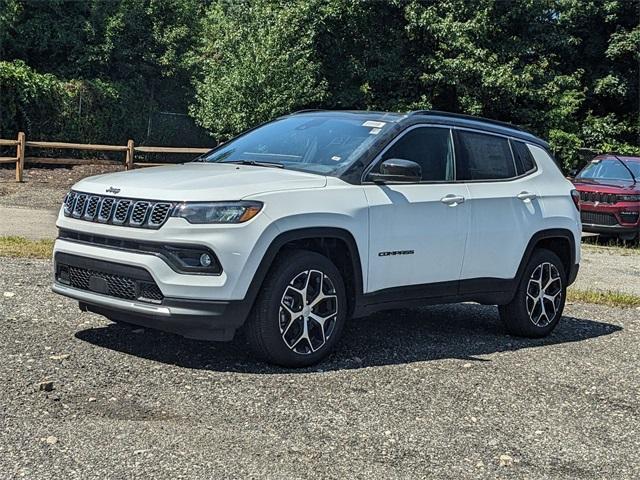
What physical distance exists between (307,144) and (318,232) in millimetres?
1041

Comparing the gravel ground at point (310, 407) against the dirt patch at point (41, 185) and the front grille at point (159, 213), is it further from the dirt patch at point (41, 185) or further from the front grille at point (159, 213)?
the dirt patch at point (41, 185)

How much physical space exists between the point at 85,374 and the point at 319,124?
269 cm

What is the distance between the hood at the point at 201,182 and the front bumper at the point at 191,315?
25.4 inches

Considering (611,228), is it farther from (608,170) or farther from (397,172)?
(397,172)

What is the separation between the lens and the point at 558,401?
5641 mm

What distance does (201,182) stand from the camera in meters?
5.73

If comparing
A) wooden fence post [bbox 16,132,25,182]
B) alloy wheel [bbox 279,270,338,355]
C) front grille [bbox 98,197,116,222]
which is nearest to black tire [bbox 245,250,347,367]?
alloy wheel [bbox 279,270,338,355]

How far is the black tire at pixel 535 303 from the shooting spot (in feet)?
24.7

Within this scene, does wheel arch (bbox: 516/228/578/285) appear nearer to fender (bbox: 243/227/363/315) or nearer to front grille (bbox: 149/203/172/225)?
fender (bbox: 243/227/363/315)

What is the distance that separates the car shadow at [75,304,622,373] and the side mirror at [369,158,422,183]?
1265 mm

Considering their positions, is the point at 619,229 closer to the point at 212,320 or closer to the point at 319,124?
the point at 319,124

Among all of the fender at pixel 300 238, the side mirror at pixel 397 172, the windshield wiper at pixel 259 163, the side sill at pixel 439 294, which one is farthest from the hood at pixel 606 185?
the fender at pixel 300 238

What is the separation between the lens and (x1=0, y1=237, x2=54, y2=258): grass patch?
10.1 meters

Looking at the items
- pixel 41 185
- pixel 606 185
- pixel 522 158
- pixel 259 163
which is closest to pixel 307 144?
pixel 259 163
